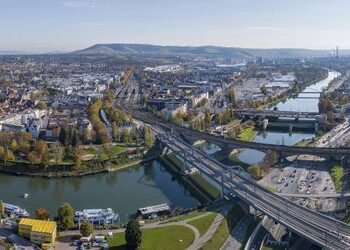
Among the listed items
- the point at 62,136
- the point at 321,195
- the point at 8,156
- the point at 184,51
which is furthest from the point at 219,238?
the point at 184,51

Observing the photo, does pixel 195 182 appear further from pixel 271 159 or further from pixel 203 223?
pixel 203 223

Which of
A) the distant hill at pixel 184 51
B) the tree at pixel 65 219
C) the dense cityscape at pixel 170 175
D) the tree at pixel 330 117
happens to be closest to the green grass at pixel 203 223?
the dense cityscape at pixel 170 175

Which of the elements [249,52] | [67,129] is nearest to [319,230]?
[67,129]

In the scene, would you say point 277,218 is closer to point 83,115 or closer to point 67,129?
point 67,129

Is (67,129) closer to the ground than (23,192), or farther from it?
farther from it

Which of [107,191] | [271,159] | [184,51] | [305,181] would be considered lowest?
[107,191]

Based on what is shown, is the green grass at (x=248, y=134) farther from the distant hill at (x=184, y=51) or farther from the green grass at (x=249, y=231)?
the distant hill at (x=184, y=51)

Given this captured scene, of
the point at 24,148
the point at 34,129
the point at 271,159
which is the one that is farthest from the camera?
the point at 34,129
